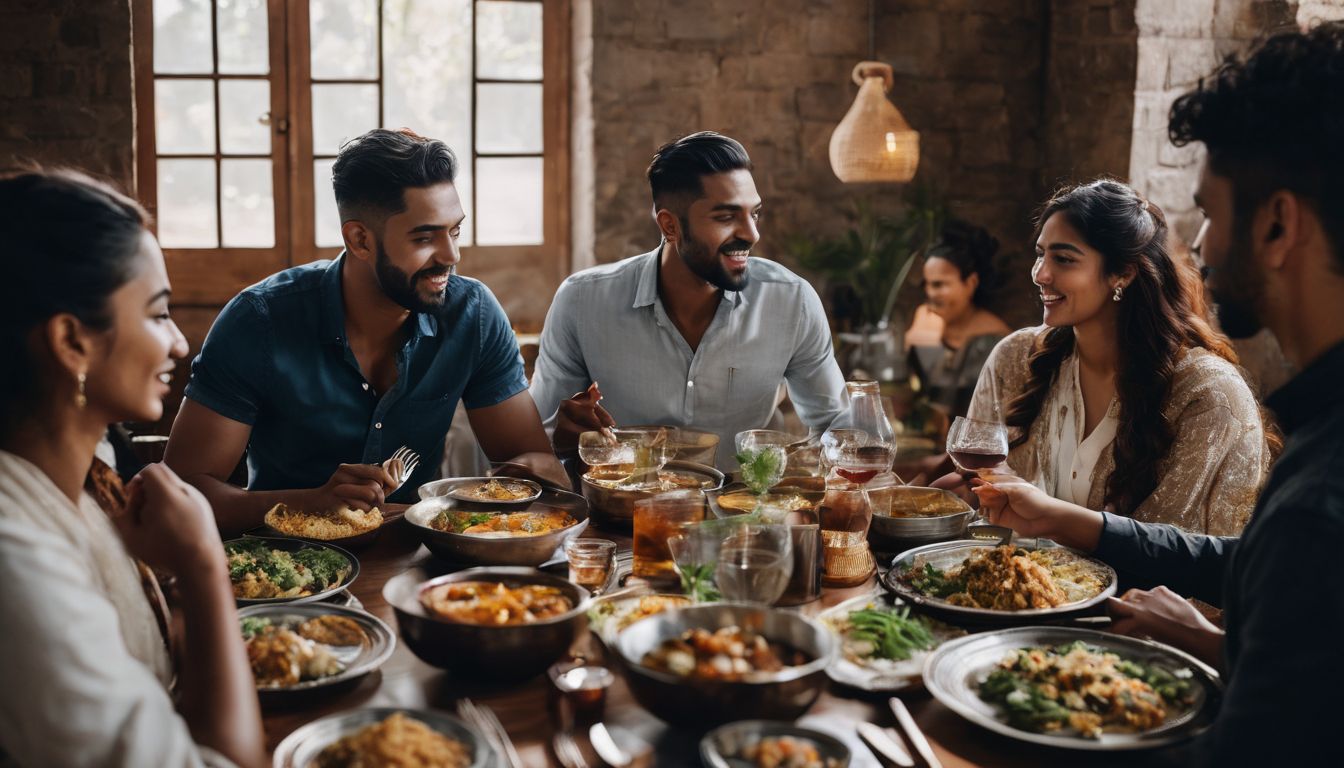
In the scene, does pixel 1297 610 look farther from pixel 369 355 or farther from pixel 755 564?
pixel 369 355

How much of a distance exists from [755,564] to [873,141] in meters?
3.79

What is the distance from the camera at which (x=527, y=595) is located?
5.44 ft

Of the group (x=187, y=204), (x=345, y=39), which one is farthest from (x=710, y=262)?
(x=187, y=204)

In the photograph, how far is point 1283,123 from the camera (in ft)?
4.50

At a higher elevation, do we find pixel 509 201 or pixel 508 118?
pixel 508 118

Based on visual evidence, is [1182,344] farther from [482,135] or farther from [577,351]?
[482,135]

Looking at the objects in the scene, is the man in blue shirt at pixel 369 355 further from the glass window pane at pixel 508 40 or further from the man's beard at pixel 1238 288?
the glass window pane at pixel 508 40

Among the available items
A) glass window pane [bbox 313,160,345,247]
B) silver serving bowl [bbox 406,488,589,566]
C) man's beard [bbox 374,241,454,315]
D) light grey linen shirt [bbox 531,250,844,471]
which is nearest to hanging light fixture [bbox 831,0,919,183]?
light grey linen shirt [bbox 531,250,844,471]

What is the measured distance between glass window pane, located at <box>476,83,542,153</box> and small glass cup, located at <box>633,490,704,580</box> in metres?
3.73

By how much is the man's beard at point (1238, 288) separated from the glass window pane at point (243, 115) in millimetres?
4506

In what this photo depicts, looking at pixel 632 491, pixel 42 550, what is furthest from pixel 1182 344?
pixel 42 550

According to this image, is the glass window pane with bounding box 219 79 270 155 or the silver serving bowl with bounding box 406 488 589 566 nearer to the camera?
the silver serving bowl with bounding box 406 488 589 566

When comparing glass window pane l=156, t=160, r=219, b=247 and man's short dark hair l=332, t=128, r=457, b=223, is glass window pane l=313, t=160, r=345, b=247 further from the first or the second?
man's short dark hair l=332, t=128, r=457, b=223

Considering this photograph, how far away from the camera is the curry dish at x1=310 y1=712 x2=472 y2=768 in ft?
4.13
